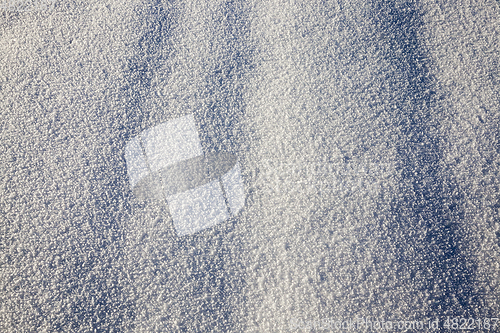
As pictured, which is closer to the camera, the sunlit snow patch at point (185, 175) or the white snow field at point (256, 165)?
the white snow field at point (256, 165)

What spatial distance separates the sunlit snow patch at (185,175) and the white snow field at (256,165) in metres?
0.01

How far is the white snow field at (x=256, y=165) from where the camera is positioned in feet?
6.07

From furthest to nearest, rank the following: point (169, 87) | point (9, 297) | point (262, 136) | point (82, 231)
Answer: point (169, 87) → point (262, 136) → point (82, 231) → point (9, 297)

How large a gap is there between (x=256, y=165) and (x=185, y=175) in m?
0.46

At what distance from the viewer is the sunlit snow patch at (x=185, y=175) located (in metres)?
2.06

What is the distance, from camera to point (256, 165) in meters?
2.16

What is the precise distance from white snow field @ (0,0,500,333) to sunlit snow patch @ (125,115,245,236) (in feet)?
0.05

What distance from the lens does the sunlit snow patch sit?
2.06 metres

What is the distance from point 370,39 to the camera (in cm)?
249

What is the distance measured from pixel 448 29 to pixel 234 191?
2.00 meters

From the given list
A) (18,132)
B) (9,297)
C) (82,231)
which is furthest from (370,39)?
(9,297)

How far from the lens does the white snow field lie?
1850 millimetres

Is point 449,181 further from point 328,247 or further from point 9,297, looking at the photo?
point 9,297

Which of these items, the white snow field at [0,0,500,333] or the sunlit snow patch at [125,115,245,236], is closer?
the white snow field at [0,0,500,333]
